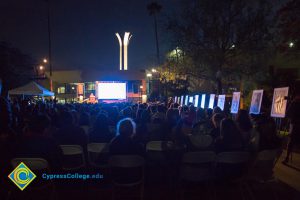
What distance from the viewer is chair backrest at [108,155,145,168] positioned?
490 cm

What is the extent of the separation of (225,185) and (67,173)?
120 inches

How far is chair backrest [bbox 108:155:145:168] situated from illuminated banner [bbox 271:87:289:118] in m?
6.56

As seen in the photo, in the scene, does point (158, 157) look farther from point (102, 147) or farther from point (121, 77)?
point (121, 77)

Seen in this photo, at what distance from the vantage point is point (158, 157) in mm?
6023

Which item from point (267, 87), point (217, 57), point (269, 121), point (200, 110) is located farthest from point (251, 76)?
point (269, 121)

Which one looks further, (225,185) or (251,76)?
(251,76)

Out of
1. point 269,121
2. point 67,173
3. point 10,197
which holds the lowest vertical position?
point 10,197

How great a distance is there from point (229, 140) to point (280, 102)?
5.41 m

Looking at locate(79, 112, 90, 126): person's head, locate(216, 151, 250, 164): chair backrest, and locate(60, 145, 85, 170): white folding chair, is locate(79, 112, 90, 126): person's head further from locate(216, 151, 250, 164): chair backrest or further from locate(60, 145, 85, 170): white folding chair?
locate(216, 151, 250, 164): chair backrest

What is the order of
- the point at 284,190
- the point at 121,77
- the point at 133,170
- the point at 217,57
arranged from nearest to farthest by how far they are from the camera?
the point at 133,170 → the point at 284,190 → the point at 217,57 → the point at 121,77

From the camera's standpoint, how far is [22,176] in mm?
4840

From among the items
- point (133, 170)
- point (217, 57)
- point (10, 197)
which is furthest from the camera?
point (217, 57)

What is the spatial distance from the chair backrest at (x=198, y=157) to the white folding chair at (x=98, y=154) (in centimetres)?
158

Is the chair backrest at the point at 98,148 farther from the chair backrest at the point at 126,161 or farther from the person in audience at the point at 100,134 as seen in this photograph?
the chair backrest at the point at 126,161
